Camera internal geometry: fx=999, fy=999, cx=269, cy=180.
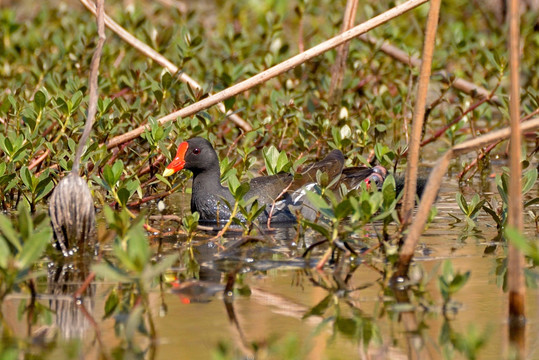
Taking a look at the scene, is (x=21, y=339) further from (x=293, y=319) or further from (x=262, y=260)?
(x=262, y=260)

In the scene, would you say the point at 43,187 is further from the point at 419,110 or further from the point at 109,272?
the point at 419,110

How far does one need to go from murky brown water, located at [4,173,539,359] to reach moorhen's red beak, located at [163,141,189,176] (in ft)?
4.25

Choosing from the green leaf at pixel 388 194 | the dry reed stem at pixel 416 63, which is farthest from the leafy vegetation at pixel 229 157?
the dry reed stem at pixel 416 63

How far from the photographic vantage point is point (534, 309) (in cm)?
360

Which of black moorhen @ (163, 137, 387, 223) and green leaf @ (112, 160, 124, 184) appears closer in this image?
green leaf @ (112, 160, 124, 184)

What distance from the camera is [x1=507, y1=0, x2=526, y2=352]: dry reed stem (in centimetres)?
335

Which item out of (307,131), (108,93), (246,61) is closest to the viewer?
(307,131)

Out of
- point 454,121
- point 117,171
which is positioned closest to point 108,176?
point 117,171

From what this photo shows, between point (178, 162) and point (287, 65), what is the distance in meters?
1.02

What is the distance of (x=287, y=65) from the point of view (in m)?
5.34

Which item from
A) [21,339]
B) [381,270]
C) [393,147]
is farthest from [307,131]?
[21,339]

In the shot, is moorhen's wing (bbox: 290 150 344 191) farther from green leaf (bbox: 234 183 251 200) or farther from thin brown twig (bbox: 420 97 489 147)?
green leaf (bbox: 234 183 251 200)

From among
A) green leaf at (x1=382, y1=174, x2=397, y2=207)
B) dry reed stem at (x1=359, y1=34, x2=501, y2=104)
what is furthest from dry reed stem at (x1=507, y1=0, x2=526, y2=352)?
dry reed stem at (x1=359, y1=34, x2=501, y2=104)

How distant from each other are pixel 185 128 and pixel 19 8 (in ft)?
28.1
